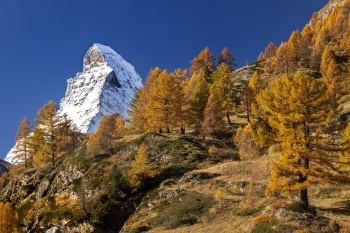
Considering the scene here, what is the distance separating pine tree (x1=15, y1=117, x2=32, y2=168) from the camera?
217 feet

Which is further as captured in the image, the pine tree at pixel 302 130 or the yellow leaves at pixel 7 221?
the yellow leaves at pixel 7 221

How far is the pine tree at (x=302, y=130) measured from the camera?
72.3 ft

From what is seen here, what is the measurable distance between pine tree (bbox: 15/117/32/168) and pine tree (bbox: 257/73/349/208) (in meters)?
56.4

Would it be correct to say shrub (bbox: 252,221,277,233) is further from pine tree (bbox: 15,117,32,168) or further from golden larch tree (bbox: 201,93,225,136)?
pine tree (bbox: 15,117,32,168)

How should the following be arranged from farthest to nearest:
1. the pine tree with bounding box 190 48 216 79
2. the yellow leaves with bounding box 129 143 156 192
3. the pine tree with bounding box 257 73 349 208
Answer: the pine tree with bounding box 190 48 216 79, the yellow leaves with bounding box 129 143 156 192, the pine tree with bounding box 257 73 349 208

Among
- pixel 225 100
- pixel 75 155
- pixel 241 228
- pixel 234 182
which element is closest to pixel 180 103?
pixel 225 100

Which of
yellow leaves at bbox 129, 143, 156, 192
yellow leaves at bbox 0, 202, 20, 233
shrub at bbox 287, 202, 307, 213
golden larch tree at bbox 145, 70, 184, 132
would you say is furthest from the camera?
golden larch tree at bbox 145, 70, 184, 132

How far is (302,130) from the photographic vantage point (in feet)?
74.9

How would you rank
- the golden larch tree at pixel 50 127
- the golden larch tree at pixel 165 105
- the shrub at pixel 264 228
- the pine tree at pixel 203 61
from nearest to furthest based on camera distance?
the shrub at pixel 264 228, the golden larch tree at pixel 165 105, the golden larch tree at pixel 50 127, the pine tree at pixel 203 61

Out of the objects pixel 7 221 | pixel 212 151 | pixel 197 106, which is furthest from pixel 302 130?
pixel 7 221

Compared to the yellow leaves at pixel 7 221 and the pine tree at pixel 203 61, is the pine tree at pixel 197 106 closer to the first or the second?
the yellow leaves at pixel 7 221

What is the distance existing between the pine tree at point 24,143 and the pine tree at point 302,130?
185ft

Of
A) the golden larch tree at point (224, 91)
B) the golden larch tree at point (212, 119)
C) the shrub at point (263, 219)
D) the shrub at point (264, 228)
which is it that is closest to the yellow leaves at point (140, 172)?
the golden larch tree at point (212, 119)

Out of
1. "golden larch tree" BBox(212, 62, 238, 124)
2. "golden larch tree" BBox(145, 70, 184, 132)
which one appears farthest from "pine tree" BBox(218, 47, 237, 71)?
"golden larch tree" BBox(145, 70, 184, 132)
